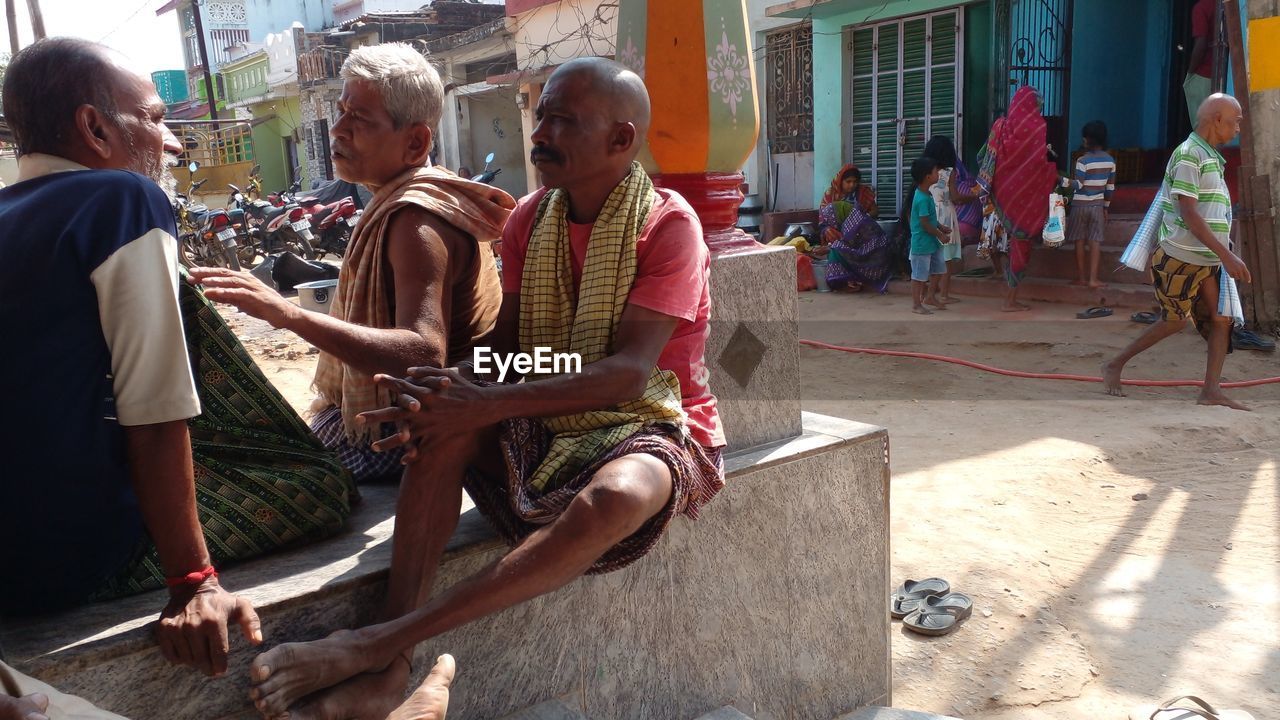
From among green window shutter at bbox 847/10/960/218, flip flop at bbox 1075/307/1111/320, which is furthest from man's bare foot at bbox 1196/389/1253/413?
green window shutter at bbox 847/10/960/218

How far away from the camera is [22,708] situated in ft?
3.89

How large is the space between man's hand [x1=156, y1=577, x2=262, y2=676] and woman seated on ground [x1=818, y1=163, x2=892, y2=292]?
362 inches

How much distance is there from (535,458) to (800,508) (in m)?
0.89

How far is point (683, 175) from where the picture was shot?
276 cm

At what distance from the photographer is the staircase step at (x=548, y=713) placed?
2.13m

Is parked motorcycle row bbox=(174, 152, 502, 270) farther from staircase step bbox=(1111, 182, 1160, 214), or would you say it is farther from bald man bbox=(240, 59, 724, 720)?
bald man bbox=(240, 59, 724, 720)

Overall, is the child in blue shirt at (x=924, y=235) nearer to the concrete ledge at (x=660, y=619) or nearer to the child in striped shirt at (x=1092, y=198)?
the child in striped shirt at (x=1092, y=198)

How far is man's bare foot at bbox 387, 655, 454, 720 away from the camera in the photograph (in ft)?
5.68

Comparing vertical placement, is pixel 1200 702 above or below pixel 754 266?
below

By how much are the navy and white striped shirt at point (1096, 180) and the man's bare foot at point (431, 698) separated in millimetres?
7946

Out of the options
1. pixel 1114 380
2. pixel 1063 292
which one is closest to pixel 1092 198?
pixel 1063 292

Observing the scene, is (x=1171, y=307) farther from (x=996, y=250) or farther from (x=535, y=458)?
(x=535, y=458)

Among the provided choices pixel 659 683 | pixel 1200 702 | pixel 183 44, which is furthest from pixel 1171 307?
pixel 183 44

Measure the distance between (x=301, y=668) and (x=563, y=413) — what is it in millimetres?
698
